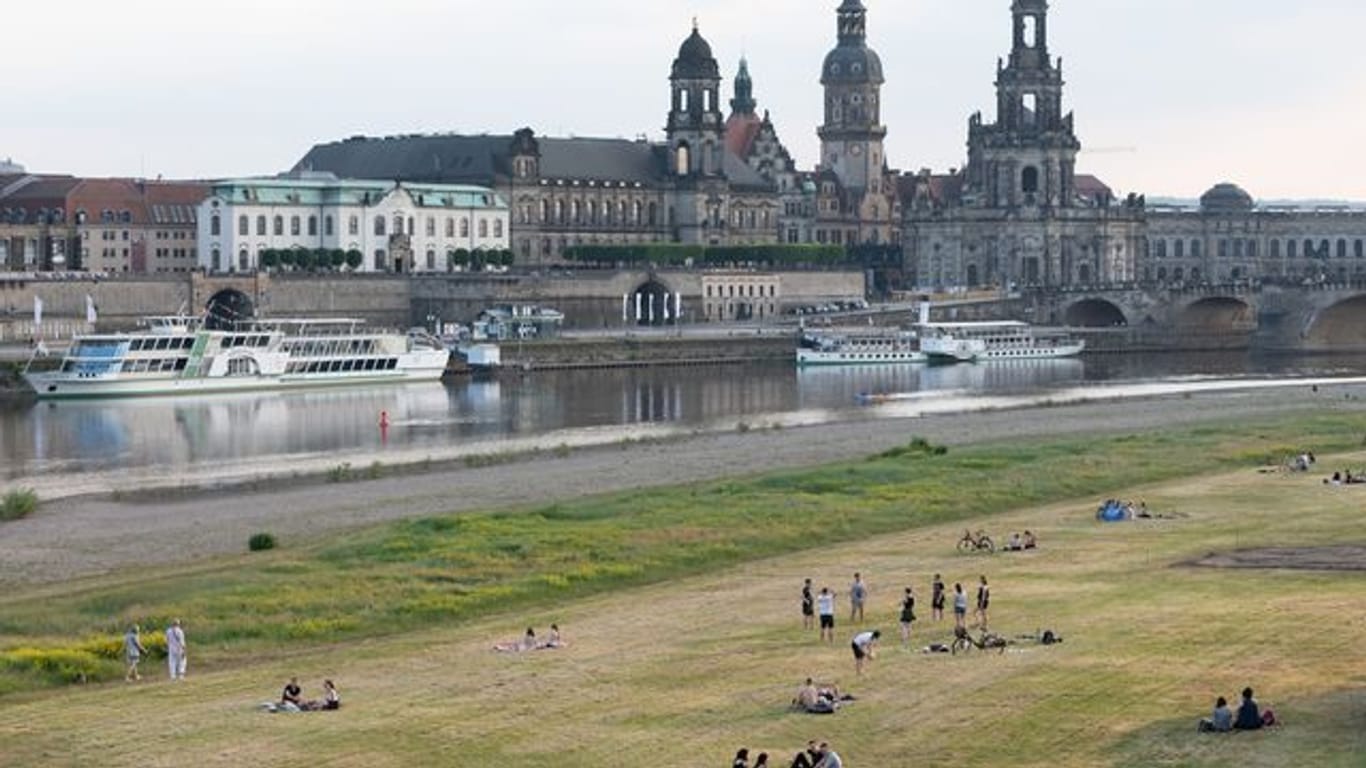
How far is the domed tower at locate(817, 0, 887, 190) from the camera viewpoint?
171 m

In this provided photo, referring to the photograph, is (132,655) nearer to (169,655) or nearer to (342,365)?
(169,655)

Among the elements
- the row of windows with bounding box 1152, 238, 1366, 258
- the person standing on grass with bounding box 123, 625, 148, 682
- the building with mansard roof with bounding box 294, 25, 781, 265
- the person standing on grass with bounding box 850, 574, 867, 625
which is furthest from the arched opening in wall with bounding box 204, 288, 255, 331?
the person standing on grass with bounding box 123, 625, 148, 682

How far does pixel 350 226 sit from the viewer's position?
131625mm

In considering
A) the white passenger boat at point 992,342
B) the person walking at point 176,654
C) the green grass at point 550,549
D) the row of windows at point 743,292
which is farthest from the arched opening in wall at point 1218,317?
the person walking at point 176,654

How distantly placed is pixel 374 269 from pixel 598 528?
3307 inches

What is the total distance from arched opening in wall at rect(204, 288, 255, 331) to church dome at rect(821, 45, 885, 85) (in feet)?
205

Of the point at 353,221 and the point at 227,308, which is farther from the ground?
the point at 353,221

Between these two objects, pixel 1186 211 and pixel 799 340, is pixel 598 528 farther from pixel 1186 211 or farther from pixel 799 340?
pixel 1186 211

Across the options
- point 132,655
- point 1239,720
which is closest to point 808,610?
point 1239,720

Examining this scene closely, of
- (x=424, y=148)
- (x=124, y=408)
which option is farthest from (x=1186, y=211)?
(x=124, y=408)

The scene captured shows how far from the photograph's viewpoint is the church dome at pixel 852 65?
559 ft

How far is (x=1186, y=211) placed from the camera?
18262 cm

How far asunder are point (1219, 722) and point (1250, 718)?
1.16 feet

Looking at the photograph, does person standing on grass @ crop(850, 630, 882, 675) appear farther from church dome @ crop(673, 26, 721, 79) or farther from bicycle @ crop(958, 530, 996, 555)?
church dome @ crop(673, 26, 721, 79)
